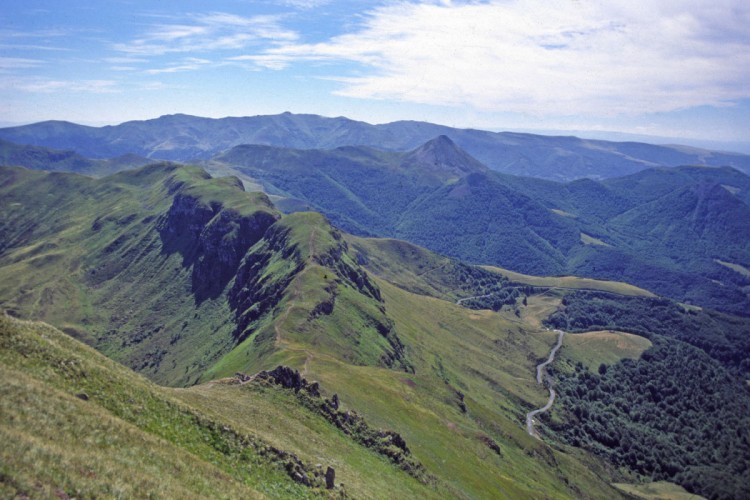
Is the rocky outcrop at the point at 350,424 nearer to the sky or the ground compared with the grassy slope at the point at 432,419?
nearer to the sky

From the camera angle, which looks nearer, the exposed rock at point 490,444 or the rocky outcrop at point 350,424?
the rocky outcrop at point 350,424

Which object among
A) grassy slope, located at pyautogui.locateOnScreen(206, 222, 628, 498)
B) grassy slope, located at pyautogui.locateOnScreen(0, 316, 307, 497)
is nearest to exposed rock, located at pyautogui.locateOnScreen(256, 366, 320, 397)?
grassy slope, located at pyautogui.locateOnScreen(206, 222, 628, 498)

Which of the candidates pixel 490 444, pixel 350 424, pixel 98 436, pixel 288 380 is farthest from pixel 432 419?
pixel 98 436

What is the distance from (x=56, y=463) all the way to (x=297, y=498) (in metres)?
27.3

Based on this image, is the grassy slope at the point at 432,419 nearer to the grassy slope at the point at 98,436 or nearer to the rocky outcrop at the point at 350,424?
the rocky outcrop at the point at 350,424

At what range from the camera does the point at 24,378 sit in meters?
37.7

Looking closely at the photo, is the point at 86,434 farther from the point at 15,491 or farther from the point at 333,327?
the point at 333,327

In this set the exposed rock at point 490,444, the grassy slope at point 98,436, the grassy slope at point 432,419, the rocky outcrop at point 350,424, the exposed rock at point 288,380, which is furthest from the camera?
the exposed rock at point 490,444

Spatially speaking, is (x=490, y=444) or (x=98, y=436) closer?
(x=98, y=436)

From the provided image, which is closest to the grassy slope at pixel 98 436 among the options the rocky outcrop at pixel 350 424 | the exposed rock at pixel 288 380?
the rocky outcrop at pixel 350 424

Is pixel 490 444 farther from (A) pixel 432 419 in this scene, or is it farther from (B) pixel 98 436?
(B) pixel 98 436

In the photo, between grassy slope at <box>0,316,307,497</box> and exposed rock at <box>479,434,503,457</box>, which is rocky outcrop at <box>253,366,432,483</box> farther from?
exposed rock at <box>479,434,503,457</box>

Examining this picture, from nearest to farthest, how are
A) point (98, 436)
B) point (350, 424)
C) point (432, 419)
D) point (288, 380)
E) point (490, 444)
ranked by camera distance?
point (98, 436), point (350, 424), point (288, 380), point (432, 419), point (490, 444)

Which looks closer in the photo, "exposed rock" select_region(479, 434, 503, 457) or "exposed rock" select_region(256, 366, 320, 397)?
"exposed rock" select_region(256, 366, 320, 397)
